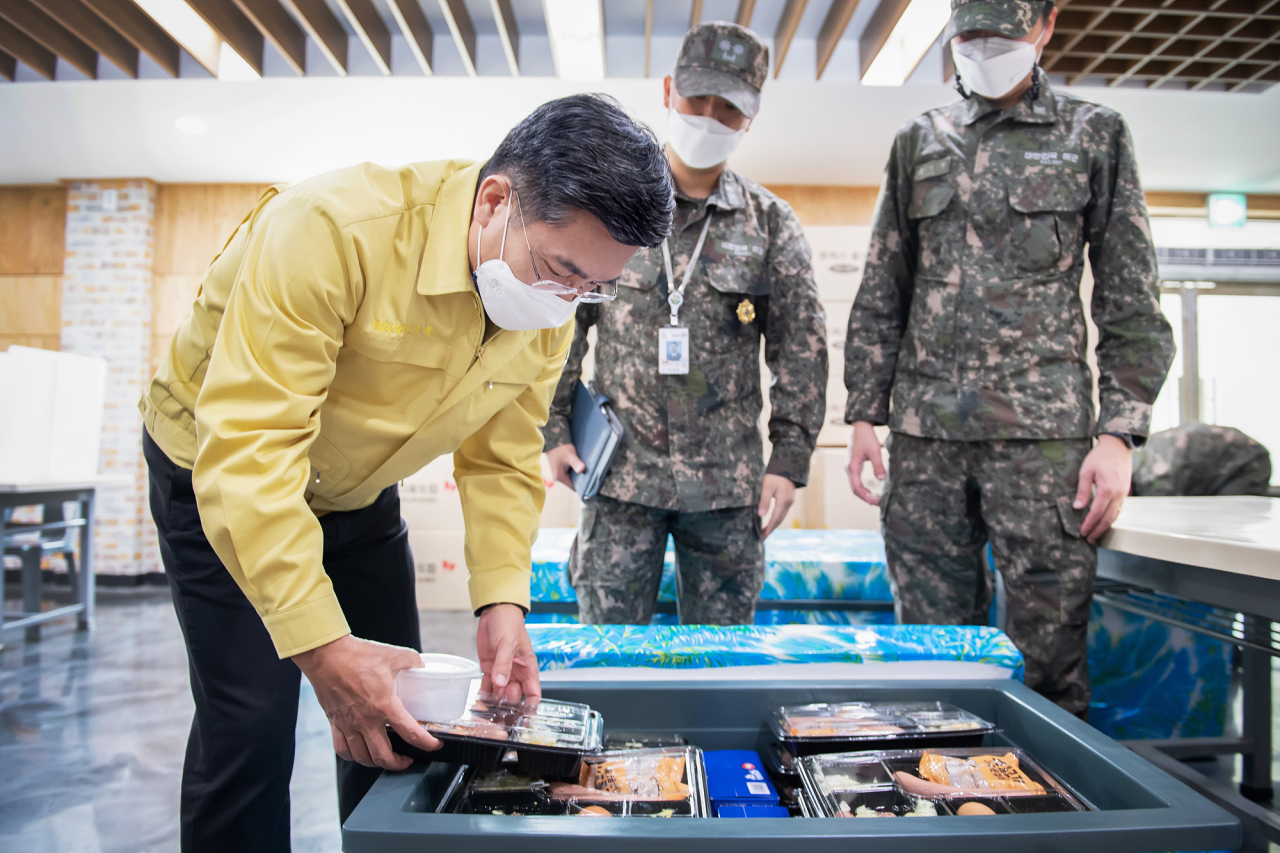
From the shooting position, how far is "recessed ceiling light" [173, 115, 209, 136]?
14.2 ft

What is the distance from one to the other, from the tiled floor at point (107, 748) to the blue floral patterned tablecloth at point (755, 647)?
660 millimetres

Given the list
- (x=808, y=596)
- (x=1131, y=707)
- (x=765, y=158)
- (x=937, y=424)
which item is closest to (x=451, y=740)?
(x=937, y=424)

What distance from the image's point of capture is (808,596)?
7.57ft

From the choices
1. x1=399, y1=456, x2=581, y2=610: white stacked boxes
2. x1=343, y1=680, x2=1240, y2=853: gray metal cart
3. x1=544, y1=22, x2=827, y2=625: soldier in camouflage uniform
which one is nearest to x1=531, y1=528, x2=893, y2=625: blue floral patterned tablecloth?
x1=544, y1=22, x2=827, y2=625: soldier in camouflage uniform

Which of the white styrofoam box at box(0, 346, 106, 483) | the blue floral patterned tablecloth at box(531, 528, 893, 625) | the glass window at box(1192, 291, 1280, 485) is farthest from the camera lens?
the glass window at box(1192, 291, 1280, 485)

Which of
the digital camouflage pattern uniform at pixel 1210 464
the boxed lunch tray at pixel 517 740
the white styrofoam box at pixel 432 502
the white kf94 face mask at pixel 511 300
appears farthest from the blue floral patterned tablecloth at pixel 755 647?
the white styrofoam box at pixel 432 502

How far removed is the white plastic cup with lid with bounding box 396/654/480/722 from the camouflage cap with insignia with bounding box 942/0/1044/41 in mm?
1390

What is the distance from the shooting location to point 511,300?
2.85ft

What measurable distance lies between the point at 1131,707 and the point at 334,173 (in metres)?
2.16

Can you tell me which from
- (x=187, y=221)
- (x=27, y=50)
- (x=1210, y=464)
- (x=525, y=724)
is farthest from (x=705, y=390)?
(x=187, y=221)

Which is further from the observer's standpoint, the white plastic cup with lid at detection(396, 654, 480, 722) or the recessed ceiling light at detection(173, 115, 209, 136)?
the recessed ceiling light at detection(173, 115, 209, 136)

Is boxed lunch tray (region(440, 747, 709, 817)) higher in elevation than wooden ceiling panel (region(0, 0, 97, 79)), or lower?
lower

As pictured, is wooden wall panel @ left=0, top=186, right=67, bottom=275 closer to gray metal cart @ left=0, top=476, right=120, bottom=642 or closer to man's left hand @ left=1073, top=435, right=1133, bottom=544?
gray metal cart @ left=0, top=476, right=120, bottom=642

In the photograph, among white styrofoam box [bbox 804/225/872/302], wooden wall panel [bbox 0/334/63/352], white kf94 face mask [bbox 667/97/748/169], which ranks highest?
white styrofoam box [bbox 804/225/872/302]
